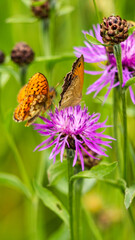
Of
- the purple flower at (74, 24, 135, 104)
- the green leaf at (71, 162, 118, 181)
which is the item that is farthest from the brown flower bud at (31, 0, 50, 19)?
the green leaf at (71, 162, 118, 181)

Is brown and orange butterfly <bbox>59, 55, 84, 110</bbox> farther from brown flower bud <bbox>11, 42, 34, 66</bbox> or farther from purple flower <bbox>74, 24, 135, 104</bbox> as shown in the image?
brown flower bud <bbox>11, 42, 34, 66</bbox>

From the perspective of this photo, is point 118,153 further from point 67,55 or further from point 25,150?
point 25,150

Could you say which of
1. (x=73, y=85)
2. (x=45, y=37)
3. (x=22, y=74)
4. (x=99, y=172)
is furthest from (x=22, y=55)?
(x=99, y=172)

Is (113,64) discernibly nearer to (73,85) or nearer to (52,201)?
(73,85)

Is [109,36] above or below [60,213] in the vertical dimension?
above

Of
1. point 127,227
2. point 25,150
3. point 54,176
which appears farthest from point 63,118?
point 25,150

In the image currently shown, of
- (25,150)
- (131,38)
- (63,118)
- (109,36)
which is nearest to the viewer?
(109,36)

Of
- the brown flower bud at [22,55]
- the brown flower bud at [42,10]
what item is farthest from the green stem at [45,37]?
the brown flower bud at [22,55]
